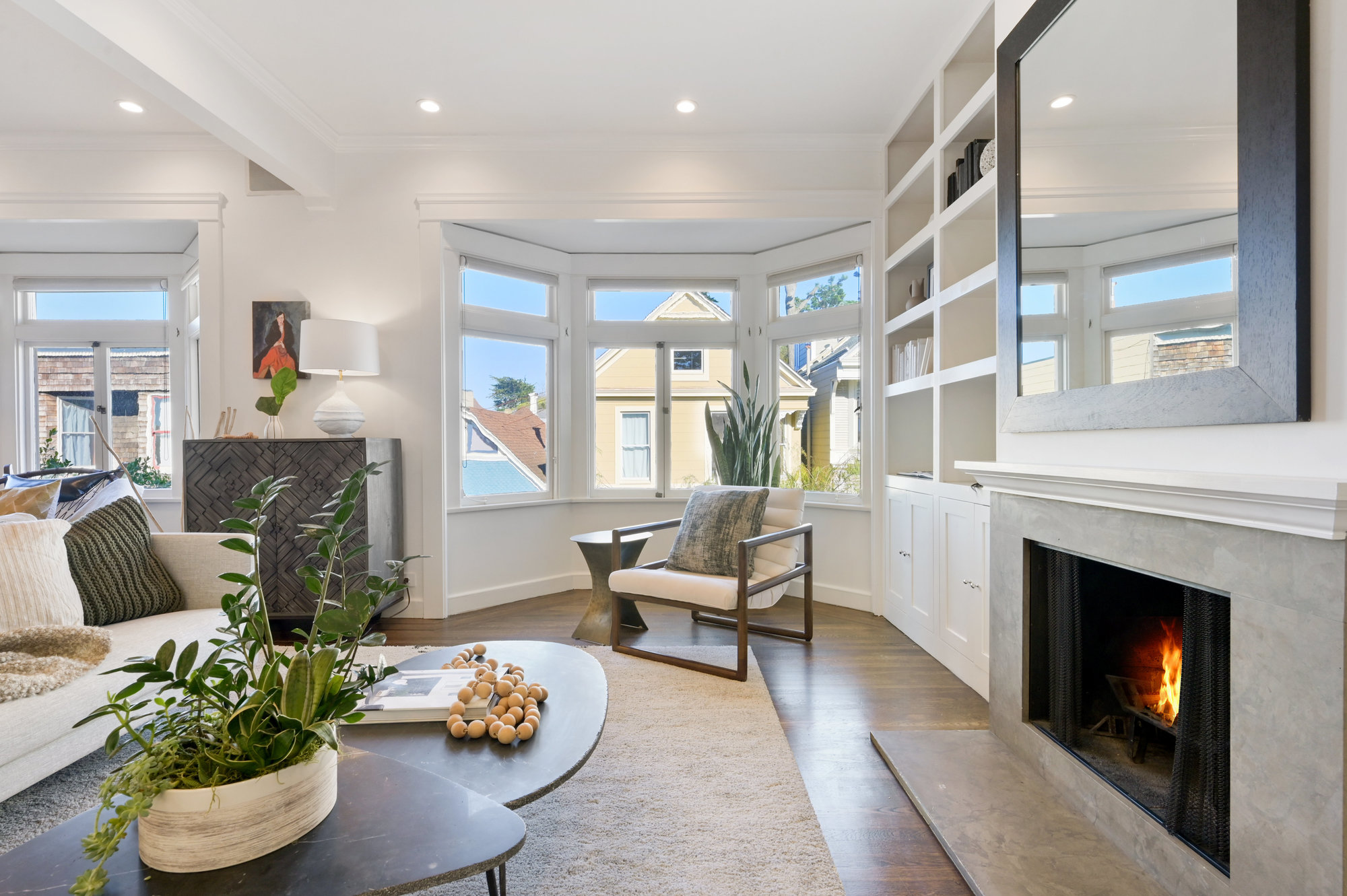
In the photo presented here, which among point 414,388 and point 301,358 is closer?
point 301,358

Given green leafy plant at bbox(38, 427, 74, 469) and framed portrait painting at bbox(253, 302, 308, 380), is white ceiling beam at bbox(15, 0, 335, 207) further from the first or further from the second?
green leafy plant at bbox(38, 427, 74, 469)

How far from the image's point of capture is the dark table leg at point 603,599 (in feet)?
11.2

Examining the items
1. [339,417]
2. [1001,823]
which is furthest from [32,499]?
[1001,823]

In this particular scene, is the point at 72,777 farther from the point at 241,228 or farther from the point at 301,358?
the point at 241,228

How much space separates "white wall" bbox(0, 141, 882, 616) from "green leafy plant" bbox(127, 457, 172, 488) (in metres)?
1.65

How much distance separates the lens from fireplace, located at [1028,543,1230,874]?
4.54ft

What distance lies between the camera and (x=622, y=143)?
3.87 meters

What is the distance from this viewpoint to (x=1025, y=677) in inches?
81.0

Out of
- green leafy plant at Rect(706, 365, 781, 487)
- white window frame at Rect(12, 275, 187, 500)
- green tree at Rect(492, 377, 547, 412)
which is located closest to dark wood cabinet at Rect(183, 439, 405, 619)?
green tree at Rect(492, 377, 547, 412)

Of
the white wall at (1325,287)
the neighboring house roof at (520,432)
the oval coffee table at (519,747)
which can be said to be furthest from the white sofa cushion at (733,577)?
the white wall at (1325,287)

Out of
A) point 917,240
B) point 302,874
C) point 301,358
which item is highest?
point 917,240

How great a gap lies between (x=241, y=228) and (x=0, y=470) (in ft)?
9.69

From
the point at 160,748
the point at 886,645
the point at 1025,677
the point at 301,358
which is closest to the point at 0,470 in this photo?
the point at 301,358

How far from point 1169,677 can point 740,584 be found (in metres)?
1.52
